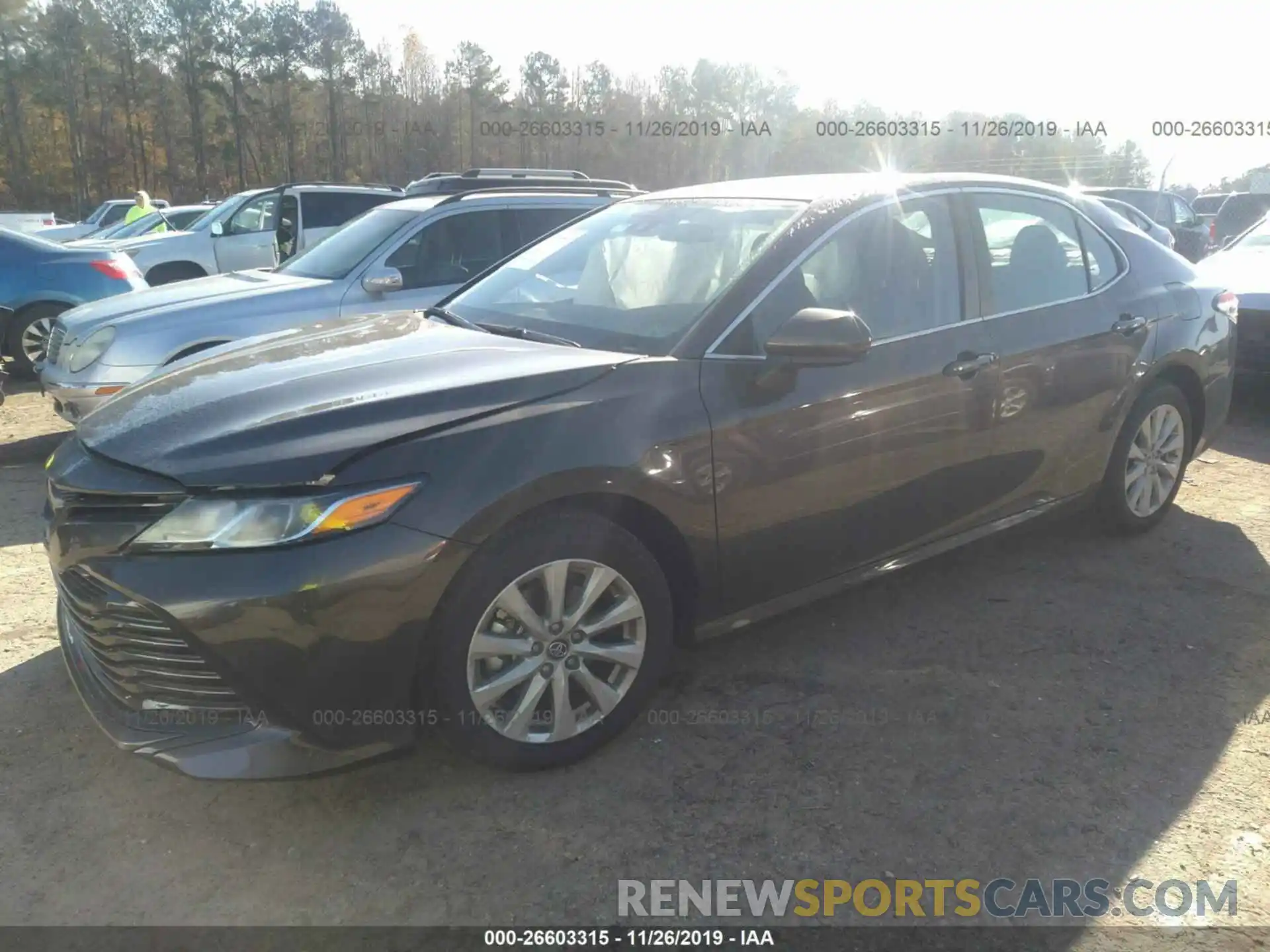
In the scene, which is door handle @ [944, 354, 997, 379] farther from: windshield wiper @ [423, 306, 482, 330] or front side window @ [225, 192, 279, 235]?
front side window @ [225, 192, 279, 235]

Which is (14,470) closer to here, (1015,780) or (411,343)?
(411,343)

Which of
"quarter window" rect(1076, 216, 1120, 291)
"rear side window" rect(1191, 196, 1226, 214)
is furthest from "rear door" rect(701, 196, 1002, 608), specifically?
"rear side window" rect(1191, 196, 1226, 214)

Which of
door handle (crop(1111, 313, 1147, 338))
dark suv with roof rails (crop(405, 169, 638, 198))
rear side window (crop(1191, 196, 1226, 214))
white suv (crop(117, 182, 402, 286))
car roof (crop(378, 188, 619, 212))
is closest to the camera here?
door handle (crop(1111, 313, 1147, 338))

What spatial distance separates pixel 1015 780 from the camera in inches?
109

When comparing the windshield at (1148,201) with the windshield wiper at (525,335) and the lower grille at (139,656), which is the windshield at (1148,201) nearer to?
the windshield wiper at (525,335)

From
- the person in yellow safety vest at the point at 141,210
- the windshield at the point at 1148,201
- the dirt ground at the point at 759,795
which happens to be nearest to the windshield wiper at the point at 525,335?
the dirt ground at the point at 759,795

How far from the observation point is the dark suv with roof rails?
801 cm

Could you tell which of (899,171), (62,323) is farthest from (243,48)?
(899,171)

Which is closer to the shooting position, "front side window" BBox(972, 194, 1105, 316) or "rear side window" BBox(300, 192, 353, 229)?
"front side window" BBox(972, 194, 1105, 316)

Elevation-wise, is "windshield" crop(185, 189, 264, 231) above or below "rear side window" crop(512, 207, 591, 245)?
above

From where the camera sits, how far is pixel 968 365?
3.49 meters

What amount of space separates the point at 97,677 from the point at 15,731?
2.18 ft

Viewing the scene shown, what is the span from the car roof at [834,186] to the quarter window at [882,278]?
0.10m

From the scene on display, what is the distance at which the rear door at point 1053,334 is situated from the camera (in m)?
3.71
